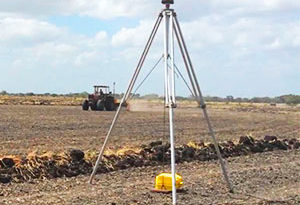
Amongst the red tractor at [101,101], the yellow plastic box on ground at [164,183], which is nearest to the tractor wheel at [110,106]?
→ the red tractor at [101,101]

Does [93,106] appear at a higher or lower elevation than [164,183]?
higher

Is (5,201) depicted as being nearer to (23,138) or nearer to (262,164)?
(262,164)

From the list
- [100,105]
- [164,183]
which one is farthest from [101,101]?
[164,183]

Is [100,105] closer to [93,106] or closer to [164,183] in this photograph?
[93,106]

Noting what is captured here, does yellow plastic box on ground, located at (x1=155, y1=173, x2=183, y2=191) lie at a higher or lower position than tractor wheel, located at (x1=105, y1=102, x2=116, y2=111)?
lower

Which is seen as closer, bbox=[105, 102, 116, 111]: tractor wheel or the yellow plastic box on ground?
the yellow plastic box on ground

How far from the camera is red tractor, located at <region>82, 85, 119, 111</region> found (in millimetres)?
49594

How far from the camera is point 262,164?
1492 centimetres

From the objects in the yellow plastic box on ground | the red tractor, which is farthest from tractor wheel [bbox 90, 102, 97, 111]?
the yellow plastic box on ground

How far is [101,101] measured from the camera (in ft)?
162

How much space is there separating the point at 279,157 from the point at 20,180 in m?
8.19

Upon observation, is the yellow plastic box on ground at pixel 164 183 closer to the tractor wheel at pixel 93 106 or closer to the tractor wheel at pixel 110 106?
the tractor wheel at pixel 110 106

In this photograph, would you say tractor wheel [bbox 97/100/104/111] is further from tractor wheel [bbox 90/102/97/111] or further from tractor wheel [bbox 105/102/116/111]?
tractor wheel [bbox 90/102/97/111]

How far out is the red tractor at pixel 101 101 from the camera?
163 feet
